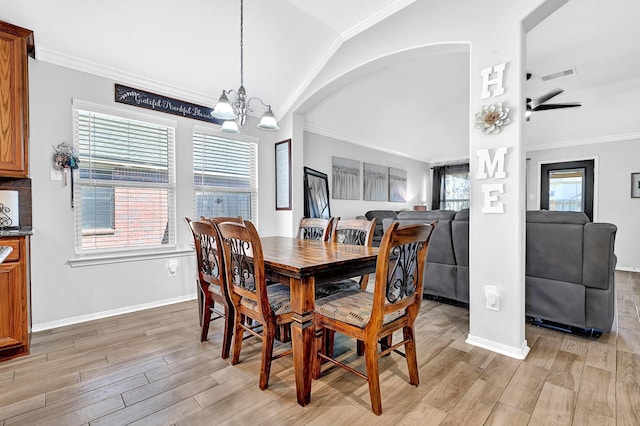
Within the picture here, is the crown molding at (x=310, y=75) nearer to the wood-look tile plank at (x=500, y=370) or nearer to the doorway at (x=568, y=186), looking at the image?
the wood-look tile plank at (x=500, y=370)

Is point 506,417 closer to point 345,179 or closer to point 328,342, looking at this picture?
point 328,342

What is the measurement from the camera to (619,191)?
533 cm

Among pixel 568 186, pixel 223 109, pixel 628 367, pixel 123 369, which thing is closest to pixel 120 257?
pixel 123 369

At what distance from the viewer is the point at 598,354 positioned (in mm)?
2203

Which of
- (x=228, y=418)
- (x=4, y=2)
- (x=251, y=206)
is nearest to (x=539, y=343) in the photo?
(x=228, y=418)

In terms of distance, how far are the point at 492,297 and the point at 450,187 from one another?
19.6 ft

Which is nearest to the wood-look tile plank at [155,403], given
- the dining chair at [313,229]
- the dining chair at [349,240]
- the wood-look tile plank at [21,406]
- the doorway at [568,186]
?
the wood-look tile plank at [21,406]

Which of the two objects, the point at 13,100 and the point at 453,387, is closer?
the point at 453,387

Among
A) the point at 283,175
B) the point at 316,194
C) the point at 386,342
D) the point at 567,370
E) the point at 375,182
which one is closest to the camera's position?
the point at 567,370

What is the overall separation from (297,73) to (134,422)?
356 centimetres

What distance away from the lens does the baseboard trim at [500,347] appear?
7.18 ft

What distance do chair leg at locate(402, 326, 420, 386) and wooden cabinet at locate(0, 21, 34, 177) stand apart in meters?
3.04

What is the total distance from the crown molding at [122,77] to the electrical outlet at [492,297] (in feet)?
11.5

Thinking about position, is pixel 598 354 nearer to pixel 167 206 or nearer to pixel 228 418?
pixel 228 418
